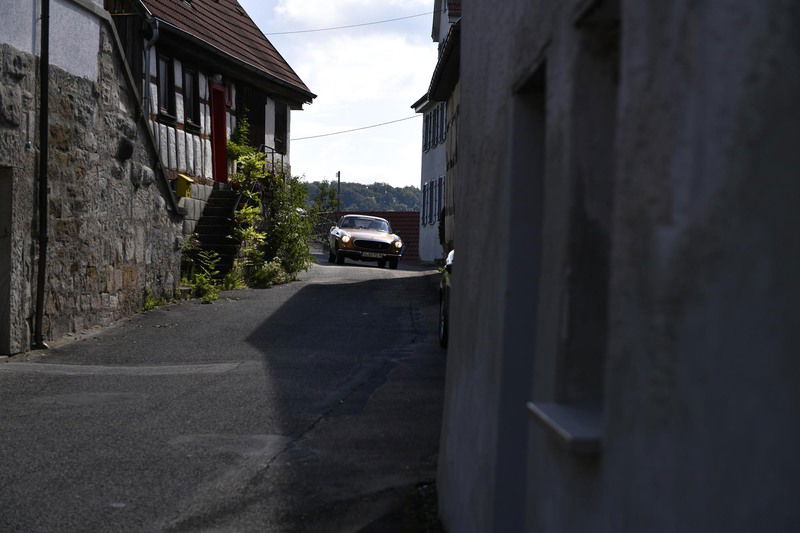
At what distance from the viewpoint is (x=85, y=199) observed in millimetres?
12992

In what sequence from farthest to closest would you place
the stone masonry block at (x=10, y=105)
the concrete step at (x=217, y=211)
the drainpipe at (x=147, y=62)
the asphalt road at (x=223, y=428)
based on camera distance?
1. the concrete step at (x=217, y=211)
2. the drainpipe at (x=147, y=62)
3. the stone masonry block at (x=10, y=105)
4. the asphalt road at (x=223, y=428)

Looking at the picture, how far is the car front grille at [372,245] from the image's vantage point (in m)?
28.4

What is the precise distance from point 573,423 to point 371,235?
26.3 meters

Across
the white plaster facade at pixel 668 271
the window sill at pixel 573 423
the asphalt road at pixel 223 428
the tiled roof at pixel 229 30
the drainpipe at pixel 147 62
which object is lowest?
the asphalt road at pixel 223 428

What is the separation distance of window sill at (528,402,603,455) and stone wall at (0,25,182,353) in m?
9.43

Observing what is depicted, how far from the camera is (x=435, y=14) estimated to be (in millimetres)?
37969

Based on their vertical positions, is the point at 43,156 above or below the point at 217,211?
above

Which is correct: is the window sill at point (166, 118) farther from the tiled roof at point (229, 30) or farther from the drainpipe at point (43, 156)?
the drainpipe at point (43, 156)

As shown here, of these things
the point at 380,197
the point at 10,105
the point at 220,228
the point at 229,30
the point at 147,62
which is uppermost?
the point at 380,197

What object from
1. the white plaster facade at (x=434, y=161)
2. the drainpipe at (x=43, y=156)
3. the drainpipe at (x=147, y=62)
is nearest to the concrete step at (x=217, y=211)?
the drainpipe at (x=147, y=62)

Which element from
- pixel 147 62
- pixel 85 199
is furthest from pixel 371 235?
pixel 85 199

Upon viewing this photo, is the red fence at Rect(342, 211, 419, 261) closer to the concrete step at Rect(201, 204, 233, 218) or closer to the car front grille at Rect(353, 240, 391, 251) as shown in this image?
the car front grille at Rect(353, 240, 391, 251)

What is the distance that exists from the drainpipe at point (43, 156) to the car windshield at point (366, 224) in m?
17.8

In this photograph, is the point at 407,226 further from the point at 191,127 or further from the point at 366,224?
the point at 191,127
